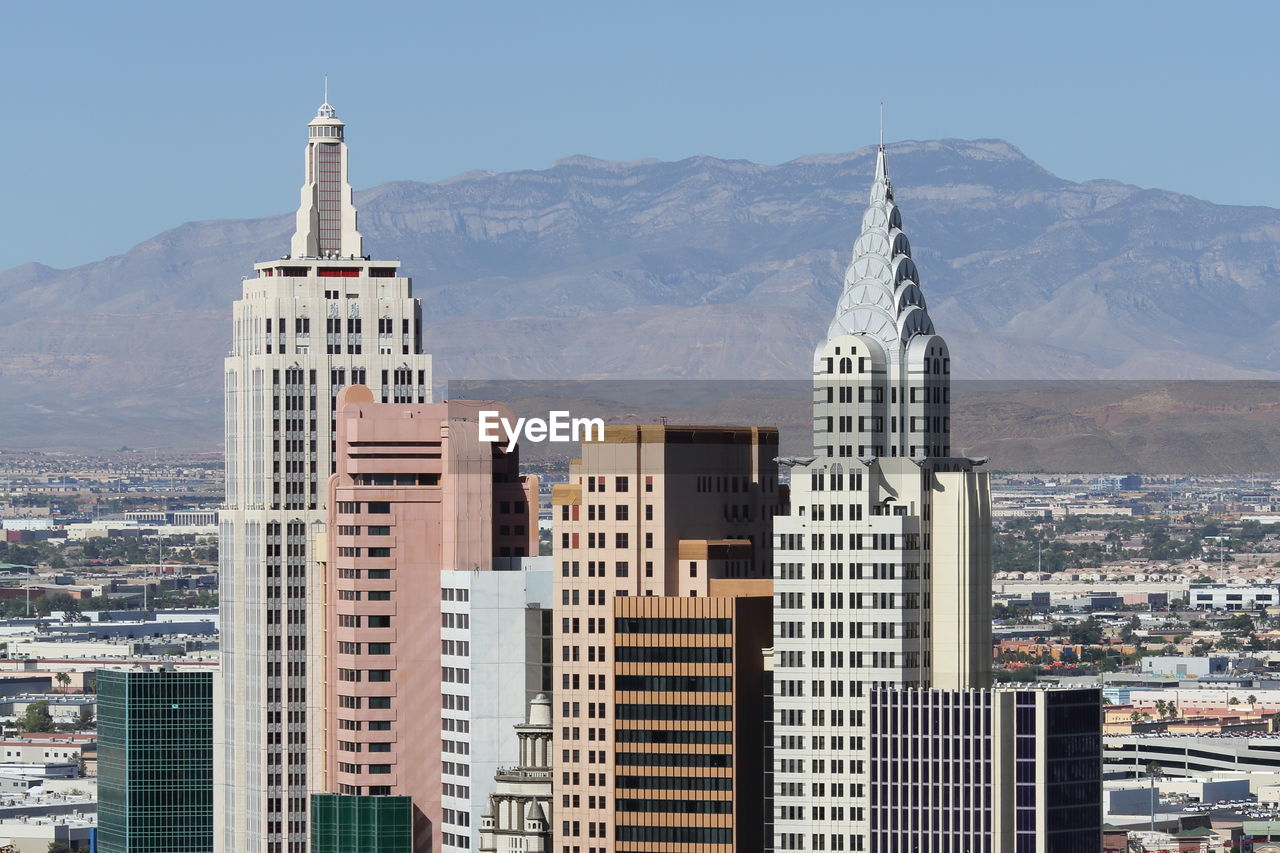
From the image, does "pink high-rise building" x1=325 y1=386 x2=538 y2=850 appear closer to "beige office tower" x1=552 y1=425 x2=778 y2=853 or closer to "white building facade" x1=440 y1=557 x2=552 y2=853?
"white building facade" x1=440 y1=557 x2=552 y2=853

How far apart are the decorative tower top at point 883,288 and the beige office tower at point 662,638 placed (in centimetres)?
794

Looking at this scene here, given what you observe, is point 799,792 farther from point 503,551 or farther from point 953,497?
point 503,551

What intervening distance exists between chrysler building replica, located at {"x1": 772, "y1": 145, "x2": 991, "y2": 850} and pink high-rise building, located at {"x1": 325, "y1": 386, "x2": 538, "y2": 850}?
2704 centimetres

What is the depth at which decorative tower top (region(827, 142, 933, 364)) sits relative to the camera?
500 ft

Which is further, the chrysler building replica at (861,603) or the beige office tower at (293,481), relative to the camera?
the beige office tower at (293,481)

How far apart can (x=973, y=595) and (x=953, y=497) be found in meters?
3.81

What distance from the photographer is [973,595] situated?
478 feet

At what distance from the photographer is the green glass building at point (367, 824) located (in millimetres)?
172500

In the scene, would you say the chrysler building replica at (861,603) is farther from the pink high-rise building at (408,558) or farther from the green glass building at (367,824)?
the green glass building at (367,824)

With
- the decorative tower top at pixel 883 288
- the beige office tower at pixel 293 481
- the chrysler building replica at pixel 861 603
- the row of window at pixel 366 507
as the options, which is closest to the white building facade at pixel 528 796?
the chrysler building replica at pixel 861 603

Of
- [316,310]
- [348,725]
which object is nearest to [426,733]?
[348,725]

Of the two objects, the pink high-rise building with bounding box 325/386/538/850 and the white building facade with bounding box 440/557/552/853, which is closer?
the white building facade with bounding box 440/557/552/853

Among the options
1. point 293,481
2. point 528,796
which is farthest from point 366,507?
point 528,796

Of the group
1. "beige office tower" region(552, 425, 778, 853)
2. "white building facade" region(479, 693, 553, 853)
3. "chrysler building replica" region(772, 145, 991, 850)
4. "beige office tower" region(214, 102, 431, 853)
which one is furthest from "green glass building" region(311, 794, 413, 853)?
"chrysler building replica" region(772, 145, 991, 850)
